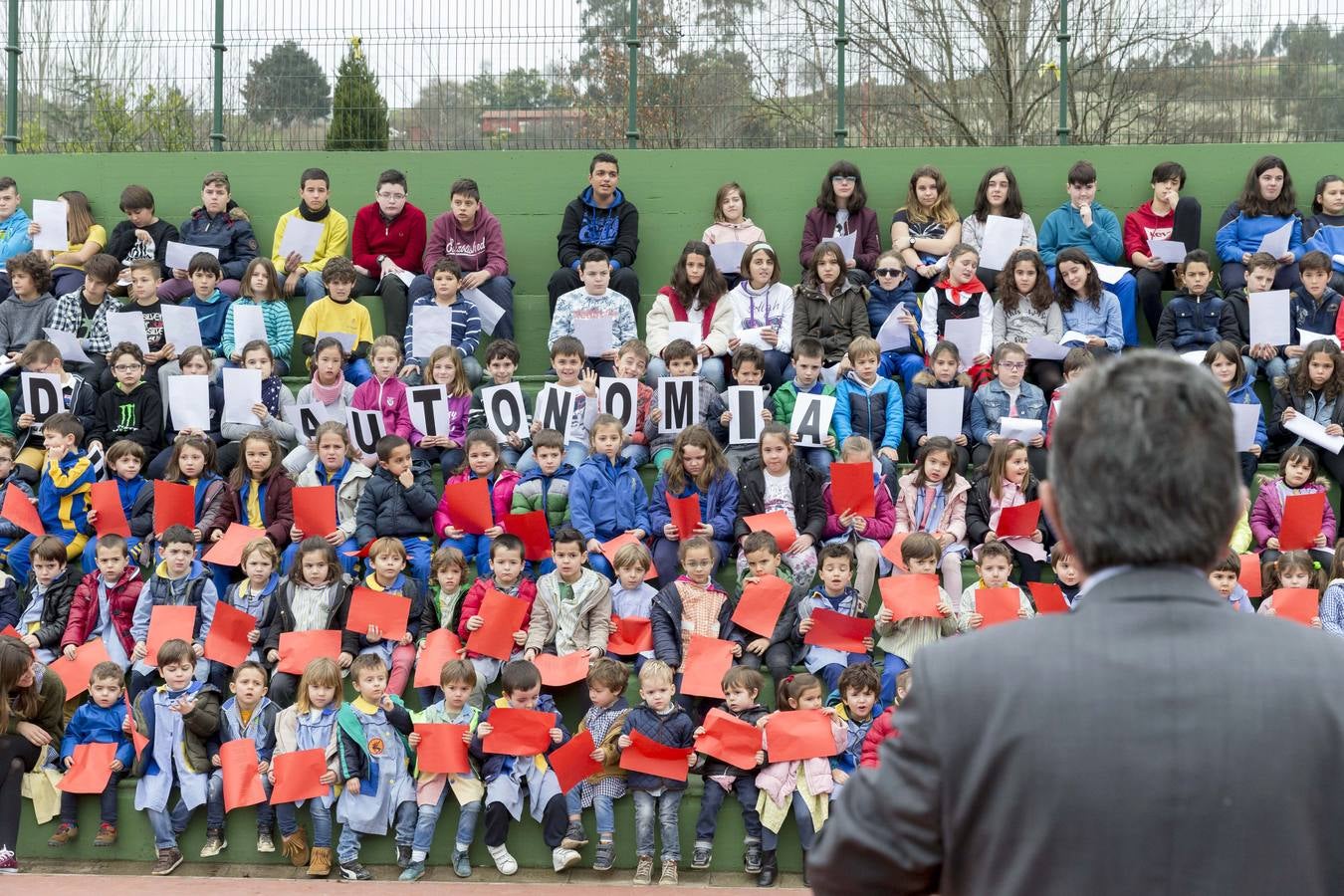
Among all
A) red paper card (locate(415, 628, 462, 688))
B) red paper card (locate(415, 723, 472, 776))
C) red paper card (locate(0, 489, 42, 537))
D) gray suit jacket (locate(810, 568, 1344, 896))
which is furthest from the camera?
red paper card (locate(0, 489, 42, 537))

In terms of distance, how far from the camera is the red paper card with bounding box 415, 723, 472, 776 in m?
7.65

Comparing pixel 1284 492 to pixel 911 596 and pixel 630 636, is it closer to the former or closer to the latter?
pixel 911 596

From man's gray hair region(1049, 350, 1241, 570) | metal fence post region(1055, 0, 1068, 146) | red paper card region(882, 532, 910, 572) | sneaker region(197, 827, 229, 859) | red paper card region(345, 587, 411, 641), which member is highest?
metal fence post region(1055, 0, 1068, 146)

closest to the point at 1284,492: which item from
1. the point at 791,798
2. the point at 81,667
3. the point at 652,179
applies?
the point at 791,798

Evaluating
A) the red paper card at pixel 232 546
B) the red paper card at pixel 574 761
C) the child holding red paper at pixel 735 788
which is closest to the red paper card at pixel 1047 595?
the child holding red paper at pixel 735 788

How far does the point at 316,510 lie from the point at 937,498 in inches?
145

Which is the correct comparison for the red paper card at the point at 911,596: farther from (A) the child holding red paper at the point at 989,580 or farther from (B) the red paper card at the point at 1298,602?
(B) the red paper card at the point at 1298,602

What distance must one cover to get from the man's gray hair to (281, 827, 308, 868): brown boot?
21.7 feet

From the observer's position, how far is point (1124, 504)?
75.9 inches

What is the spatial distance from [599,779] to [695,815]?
0.53m

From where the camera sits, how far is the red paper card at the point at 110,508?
30.7ft

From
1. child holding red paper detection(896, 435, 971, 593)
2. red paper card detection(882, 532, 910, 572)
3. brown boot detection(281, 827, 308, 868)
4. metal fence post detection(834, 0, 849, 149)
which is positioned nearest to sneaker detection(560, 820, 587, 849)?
brown boot detection(281, 827, 308, 868)

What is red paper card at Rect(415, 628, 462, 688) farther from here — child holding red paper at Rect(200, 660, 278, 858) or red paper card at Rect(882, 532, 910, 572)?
red paper card at Rect(882, 532, 910, 572)

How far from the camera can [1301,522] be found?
349 inches
